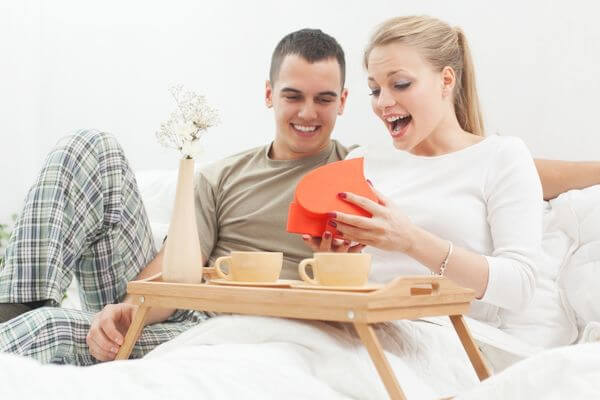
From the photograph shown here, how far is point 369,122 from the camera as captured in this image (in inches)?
92.9

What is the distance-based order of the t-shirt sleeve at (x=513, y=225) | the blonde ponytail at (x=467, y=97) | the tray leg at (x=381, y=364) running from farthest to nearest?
the blonde ponytail at (x=467, y=97), the t-shirt sleeve at (x=513, y=225), the tray leg at (x=381, y=364)

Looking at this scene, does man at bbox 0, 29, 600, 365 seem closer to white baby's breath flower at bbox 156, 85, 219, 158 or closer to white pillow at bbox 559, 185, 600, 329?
white pillow at bbox 559, 185, 600, 329

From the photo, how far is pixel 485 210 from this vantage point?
1.60 metres

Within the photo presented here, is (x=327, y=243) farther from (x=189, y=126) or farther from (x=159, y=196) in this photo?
(x=159, y=196)

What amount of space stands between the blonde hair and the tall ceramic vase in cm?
55

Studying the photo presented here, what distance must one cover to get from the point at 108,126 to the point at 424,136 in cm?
184

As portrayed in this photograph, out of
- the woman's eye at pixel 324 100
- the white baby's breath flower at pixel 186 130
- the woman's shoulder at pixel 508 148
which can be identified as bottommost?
the woman's shoulder at pixel 508 148

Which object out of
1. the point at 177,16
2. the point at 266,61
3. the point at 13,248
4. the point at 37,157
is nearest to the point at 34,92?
the point at 37,157

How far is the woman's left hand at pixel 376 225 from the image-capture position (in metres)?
1.36

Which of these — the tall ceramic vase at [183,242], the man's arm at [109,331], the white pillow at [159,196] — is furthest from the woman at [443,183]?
the white pillow at [159,196]

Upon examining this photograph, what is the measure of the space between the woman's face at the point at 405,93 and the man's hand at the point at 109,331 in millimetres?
645

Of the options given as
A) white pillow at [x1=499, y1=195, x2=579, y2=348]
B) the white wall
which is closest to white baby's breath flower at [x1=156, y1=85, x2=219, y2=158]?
white pillow at [x1=499, y1=195, x2=579, y2=348]

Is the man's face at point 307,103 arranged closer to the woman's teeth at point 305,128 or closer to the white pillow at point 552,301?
the woman's teeth at point 305,128

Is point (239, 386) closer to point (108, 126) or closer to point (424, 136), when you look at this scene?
point (424, 136)
